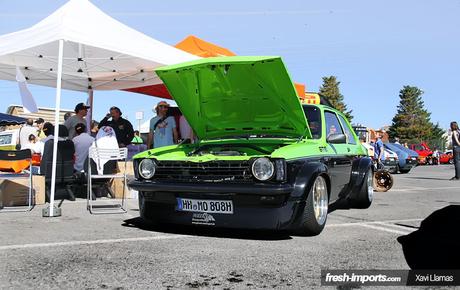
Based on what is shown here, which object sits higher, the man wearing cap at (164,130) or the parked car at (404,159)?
the man wearing cap at (164,130)

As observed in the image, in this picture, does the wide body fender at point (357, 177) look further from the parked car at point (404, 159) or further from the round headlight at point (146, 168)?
the parked car at point (404, 159)

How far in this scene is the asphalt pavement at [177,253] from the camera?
309 centimetres

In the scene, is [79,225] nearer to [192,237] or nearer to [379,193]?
[192,237]

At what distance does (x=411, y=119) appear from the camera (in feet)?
251

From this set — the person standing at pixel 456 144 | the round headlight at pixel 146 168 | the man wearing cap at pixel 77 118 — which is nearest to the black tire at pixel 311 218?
the round headlight at pixel 146 168

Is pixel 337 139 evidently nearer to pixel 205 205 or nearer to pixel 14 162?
pixel 205 205

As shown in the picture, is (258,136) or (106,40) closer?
(258,136)

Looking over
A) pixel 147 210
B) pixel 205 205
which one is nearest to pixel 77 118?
pixel 147 210

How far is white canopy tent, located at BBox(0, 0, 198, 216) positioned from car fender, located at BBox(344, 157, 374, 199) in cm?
398

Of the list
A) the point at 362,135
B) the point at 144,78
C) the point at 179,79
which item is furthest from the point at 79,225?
the point at 362,135

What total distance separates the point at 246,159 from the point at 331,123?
212cm

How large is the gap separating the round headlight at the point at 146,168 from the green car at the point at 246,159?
0.04ft

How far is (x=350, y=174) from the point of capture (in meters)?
6.11

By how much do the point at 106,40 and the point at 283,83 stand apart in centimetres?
357
